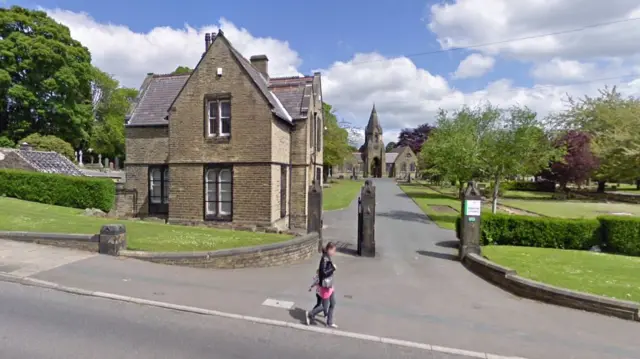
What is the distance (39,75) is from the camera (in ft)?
118

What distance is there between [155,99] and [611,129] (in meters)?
43.6

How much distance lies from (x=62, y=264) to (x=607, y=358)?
1005 cm

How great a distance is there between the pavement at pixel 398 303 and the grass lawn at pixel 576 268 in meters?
1.25

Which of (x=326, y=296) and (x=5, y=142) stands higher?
(x=5, y=142)

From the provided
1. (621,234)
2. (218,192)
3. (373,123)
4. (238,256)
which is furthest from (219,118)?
(373,123)

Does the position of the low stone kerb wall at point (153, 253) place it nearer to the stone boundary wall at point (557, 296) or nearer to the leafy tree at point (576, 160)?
the stone boundary wall at point (557, 296)

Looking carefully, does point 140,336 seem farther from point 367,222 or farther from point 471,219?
point 471,219

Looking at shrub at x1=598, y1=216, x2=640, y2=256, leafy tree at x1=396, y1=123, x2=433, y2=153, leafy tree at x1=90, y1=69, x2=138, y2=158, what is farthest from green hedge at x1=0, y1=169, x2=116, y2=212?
leafy tree at x1=396, y1=123, x2=433, y2=153

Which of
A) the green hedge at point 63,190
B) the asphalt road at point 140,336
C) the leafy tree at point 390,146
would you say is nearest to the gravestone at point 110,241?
the asphalt road at point 140,336

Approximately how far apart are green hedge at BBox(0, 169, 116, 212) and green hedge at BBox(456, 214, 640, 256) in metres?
15.8

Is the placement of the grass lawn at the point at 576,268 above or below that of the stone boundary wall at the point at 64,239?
below

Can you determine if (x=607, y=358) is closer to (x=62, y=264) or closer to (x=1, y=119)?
(x=62, y=264)

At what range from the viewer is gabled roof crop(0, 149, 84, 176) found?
768 inches

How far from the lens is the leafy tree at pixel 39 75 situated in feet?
113
